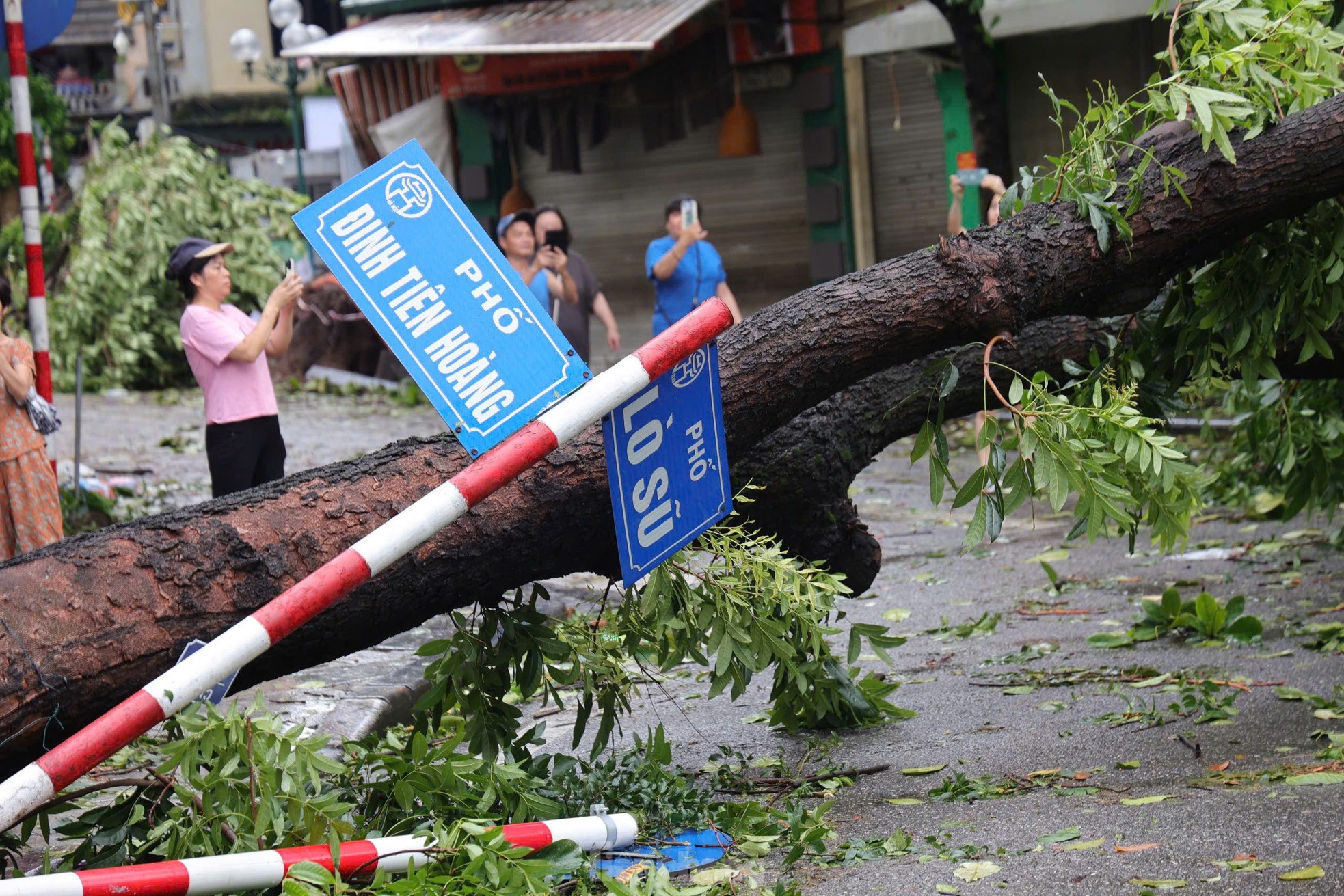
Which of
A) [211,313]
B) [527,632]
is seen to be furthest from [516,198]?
[527,632]

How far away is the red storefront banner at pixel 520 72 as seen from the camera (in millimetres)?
14430

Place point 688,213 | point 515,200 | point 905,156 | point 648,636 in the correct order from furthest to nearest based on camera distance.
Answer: point 515,200 < point 905,156 < point 688,213 < point 648,636

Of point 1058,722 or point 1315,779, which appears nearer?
point 1315,779

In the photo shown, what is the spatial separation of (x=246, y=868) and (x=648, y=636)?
1.25 m

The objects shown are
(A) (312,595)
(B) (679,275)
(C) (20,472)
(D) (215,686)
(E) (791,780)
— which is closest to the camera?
(A) (312,595)

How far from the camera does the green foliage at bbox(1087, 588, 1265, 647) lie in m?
5.16

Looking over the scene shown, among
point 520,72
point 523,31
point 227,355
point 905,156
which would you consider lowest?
point 227,355

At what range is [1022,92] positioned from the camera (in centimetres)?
1242

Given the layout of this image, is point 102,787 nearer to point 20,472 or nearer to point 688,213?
point 20,472

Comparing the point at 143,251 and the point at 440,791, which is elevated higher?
the point at 143,251

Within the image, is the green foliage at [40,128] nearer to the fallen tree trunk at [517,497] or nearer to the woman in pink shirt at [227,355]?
the woman in pink shirt at [227,355]

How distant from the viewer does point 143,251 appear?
15242 mm

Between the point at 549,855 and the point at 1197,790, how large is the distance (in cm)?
172

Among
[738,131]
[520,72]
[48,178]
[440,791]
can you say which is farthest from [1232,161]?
[48,178]
